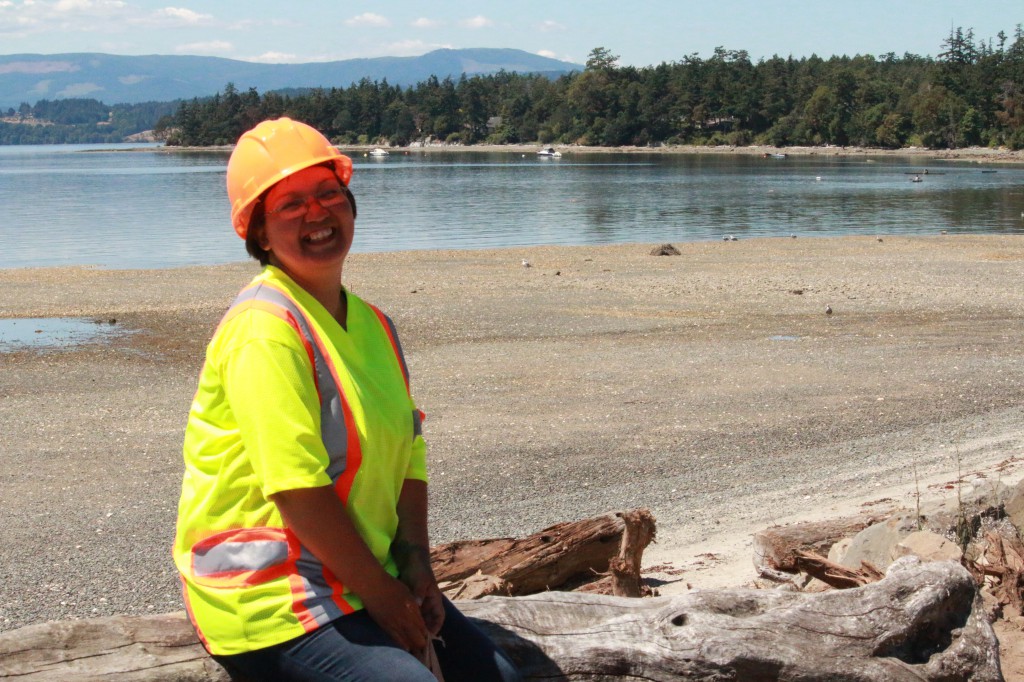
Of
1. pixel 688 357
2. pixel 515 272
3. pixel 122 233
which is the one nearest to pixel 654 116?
pixel 122 233

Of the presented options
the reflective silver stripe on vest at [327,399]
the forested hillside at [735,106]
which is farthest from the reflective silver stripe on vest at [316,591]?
the forested hillside at [735,106]

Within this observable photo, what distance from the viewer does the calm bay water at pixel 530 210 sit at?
36.0 m

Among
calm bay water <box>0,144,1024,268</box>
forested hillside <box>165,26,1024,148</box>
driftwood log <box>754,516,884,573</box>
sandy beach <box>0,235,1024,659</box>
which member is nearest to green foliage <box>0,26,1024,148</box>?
forested hillside <box>165,26,1024,148</box>

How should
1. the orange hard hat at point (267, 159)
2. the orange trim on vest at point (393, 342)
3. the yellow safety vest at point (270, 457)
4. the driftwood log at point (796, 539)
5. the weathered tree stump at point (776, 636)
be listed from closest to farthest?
1. the yellow safety vest at point (270, 457)
2. the orange hard hat at point (267, 159)
3. the orange trim on vest at point (393, 342)
4. the weathered tree stump at point (776, 636)
5. the driftwood log at point (796, 539)

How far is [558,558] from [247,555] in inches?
108

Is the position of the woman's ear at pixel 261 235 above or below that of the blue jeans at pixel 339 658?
above

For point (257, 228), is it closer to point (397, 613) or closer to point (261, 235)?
point (261, 235)

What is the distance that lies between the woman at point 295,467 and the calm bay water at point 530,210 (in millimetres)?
28060

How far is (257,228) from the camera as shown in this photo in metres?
2.79

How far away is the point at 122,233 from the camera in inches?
1601

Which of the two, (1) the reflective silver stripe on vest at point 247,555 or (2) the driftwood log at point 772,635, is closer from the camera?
(1) the reflective silver stripe on vest at point 247,555

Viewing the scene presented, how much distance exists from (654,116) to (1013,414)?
155 m

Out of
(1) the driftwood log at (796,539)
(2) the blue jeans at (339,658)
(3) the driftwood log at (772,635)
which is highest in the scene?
(2) the blue jeans at (339,658)

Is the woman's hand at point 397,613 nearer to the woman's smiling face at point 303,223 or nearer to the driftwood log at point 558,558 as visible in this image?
the woman's smiling face at point 303,223
